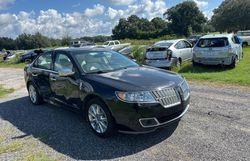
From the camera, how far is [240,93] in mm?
7773

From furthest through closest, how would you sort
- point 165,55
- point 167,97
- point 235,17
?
point 235,17, point 165,55, point 167,97

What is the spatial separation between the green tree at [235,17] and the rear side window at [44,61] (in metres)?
48.4

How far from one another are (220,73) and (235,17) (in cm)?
4297

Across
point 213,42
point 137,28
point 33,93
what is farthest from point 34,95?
point 137,28

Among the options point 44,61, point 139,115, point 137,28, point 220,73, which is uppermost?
point 137,28

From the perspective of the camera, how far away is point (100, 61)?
6016 millimetres

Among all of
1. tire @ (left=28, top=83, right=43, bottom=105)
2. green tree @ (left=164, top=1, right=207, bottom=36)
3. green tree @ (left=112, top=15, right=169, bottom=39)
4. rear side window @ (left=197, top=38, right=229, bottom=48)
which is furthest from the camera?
green tree @ (left=112, top=15, right=169, bottom=39)

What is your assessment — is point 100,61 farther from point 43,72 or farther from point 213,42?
point 213,42

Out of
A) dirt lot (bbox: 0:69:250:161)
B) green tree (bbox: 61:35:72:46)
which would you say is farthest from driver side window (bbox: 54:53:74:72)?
green tree (bbox: 61:35:72:46)

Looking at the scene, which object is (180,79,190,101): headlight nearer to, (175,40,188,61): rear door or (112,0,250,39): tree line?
(175,40,188,61): rear door

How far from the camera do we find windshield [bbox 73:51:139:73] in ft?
18.7

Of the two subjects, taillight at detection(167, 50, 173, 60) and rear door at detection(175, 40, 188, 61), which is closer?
taillight at detection(167, 50, 173, 60)

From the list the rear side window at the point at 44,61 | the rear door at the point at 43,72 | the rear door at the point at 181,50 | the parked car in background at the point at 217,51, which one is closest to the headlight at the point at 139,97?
the rear door at the point at 43,72

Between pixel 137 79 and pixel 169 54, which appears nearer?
pixel 137 79
